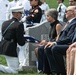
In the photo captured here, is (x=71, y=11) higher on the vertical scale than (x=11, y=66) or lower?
higher

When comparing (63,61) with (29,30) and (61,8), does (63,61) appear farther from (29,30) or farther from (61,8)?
(61,8)

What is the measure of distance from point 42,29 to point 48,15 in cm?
Result: 136

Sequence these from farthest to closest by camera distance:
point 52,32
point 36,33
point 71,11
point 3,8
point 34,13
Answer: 1. point 3,8
2. point 34,13
3. point 36,33
4. point 52,32
5. point 71,11

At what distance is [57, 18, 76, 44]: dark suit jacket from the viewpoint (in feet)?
33.1

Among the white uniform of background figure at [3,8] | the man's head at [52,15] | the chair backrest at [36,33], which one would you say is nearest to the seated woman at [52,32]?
the man's head at [52,15]

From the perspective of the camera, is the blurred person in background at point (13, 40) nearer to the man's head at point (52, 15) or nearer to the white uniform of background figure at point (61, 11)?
the man's head at point (52, 15)

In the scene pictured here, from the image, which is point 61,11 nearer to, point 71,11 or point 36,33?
point 36,33

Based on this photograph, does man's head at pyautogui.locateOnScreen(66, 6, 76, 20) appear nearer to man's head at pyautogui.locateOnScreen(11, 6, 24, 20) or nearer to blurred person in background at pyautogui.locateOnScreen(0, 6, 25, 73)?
blurred person in background at pyautogui.locateOnScreen(0, 6, 25, 73)

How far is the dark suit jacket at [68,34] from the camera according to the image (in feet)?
33.1

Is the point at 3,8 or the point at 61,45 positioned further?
the point at 3,8

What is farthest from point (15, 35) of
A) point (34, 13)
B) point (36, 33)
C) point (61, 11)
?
point (61, 11)

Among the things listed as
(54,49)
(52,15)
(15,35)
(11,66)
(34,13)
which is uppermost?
(52,15)

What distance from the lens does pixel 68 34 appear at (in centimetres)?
1016

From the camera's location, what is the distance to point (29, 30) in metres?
12.5
